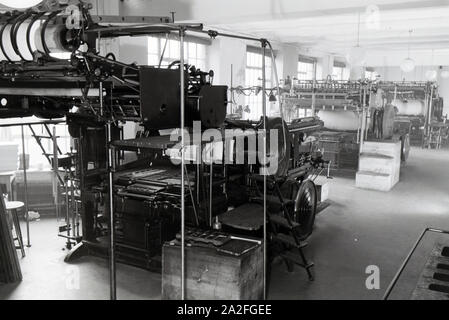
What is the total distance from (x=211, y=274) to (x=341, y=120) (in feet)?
26.4

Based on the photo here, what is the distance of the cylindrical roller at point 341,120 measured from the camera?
33.6 ft

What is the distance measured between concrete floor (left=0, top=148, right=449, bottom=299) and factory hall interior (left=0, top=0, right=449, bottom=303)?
0.08ft

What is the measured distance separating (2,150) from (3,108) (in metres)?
3.75

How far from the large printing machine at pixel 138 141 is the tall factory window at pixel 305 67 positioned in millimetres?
10465

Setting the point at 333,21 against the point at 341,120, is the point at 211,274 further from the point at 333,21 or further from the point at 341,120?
the point at 333,21

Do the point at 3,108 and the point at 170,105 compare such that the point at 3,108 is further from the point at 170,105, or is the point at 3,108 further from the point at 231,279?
the point at 231,279

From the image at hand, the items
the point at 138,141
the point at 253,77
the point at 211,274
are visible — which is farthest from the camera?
the point at 253,77

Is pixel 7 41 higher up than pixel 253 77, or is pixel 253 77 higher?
pixel 253 77

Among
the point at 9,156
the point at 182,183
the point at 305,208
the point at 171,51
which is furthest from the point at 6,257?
the point at 171,51

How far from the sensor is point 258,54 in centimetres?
1347

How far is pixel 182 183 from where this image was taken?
254cm

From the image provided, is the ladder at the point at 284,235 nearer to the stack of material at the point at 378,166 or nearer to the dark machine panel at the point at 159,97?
the dark machine panel at the point at 159,97

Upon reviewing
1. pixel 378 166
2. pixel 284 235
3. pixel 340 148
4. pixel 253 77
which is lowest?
pixel 284 235

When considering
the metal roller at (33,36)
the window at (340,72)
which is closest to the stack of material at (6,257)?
the metal roller at (33,36)
